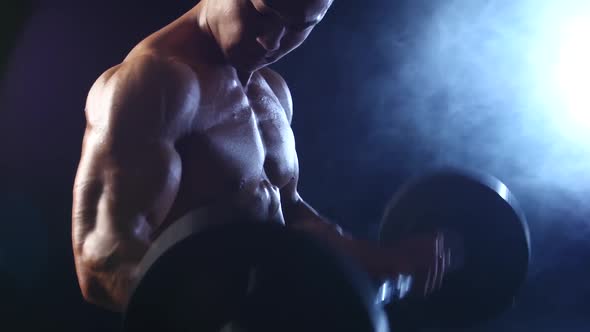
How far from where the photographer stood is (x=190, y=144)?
3.68 feet

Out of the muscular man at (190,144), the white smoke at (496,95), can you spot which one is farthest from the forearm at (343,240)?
the white smoke at (496,95)

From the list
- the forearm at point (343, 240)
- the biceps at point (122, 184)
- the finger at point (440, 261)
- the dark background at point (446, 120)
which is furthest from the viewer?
the dark background at point (446, 120)

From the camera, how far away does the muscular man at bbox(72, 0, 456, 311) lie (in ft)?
3.21

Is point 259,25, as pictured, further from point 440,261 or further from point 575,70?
point 575,70

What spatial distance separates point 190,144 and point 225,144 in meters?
0.08

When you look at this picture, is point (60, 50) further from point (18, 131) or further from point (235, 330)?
point (235, 330)

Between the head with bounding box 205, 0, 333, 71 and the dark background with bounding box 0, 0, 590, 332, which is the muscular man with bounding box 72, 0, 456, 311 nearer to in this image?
the head with bounding box 205, 0, 333, 71

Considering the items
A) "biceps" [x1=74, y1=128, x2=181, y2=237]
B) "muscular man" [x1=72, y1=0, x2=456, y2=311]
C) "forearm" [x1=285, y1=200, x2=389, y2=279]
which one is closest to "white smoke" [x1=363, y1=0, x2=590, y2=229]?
"forearm" [x1=285, y1=200, x2=389, y2=279]

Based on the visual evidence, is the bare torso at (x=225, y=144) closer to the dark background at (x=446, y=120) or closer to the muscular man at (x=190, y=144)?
the muscular man at (x=190, y=144)

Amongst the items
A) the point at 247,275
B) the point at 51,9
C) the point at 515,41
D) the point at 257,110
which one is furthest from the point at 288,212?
the point at 515,41

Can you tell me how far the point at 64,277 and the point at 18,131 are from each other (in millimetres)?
451

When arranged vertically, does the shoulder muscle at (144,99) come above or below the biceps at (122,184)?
above

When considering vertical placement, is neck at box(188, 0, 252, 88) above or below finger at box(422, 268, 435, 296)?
above

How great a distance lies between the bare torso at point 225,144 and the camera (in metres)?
1.13
